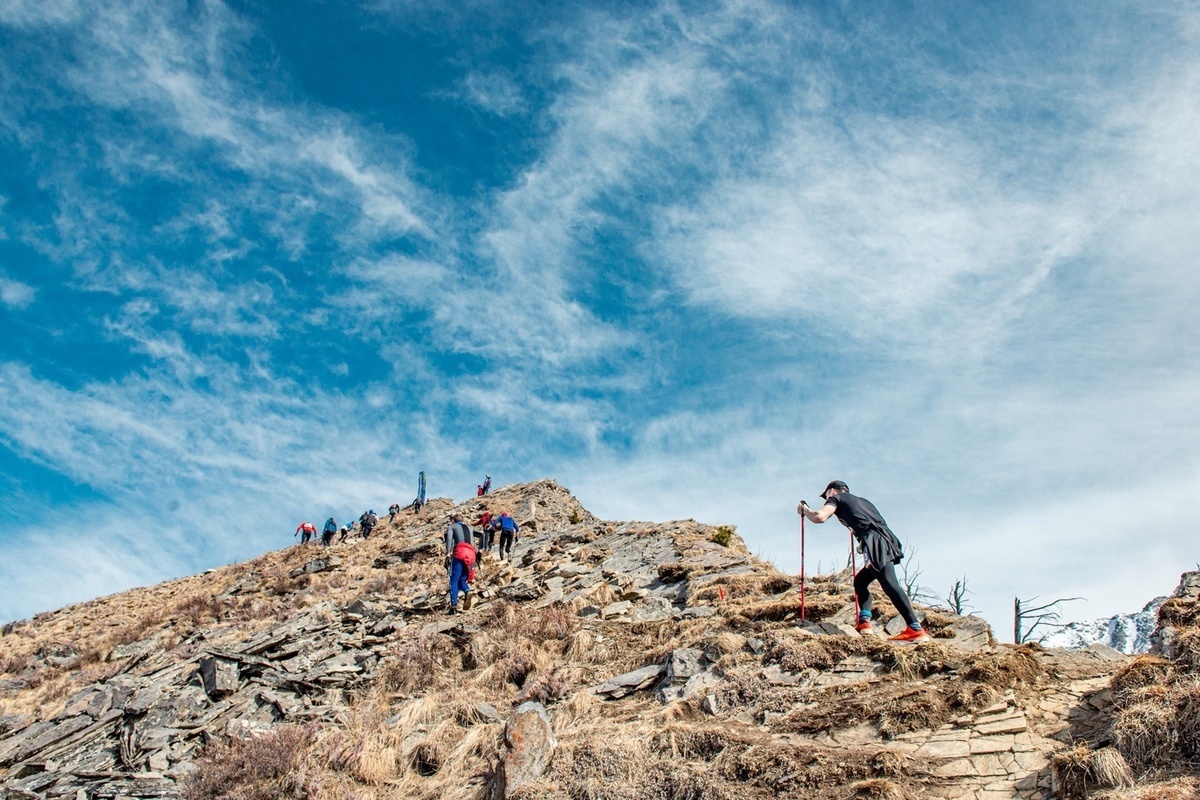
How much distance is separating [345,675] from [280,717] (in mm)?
1235

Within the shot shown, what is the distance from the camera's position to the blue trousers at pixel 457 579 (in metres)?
14.7

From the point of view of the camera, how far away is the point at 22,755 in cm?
1191

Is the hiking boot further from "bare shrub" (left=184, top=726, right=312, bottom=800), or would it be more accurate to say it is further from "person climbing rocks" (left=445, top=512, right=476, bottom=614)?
"person climbing rocks" (left=445, top=512, right=476, bottom=614)

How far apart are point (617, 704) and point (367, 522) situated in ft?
100

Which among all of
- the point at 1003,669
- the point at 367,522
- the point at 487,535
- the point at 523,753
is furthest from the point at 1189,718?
the point at 367,522

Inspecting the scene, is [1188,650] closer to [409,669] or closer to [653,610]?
[653,610]

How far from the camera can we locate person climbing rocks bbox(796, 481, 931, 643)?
848cm

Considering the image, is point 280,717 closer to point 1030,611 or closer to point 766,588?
point 766,588

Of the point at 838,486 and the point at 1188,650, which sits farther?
the point at 838,486

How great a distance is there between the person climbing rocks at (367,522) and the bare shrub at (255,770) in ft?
90.4

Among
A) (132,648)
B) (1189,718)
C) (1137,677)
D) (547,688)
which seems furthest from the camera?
(132,648)

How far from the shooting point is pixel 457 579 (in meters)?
14.9

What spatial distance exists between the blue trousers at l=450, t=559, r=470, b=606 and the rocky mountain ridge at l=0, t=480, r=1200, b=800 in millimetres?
431

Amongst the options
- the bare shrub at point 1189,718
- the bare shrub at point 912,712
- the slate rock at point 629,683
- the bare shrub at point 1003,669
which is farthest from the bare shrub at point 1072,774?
the slate rock at point 629,683
